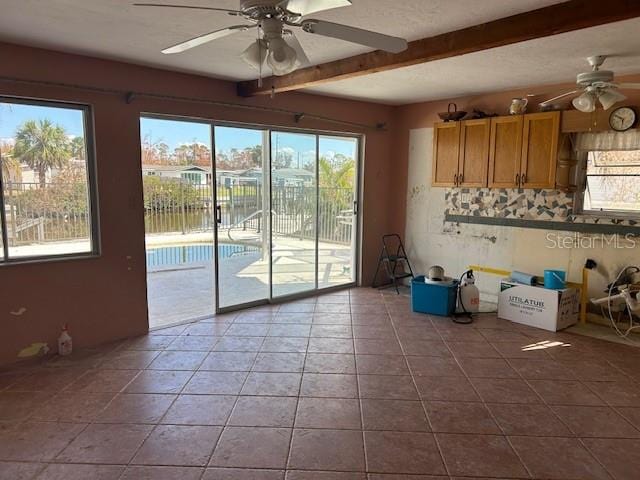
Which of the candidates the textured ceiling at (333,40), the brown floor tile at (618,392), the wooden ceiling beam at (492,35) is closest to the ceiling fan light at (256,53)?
the textured ceiling at (333,40)

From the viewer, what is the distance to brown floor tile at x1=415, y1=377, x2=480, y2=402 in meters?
2.91

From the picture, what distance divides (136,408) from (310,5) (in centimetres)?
249

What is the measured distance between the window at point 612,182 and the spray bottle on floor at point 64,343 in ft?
16.1

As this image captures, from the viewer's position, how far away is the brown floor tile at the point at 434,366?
328 centimetres

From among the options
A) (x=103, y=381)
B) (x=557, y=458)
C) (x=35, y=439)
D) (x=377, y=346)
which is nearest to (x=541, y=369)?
(x=557, y=458)

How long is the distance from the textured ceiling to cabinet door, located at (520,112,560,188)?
39cm

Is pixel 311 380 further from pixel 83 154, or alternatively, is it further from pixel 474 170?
pixel 474 170

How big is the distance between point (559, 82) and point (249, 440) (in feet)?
14.0

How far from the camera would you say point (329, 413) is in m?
2.71

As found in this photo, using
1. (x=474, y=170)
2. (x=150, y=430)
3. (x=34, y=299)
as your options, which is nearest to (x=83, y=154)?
(x=34, y=299)

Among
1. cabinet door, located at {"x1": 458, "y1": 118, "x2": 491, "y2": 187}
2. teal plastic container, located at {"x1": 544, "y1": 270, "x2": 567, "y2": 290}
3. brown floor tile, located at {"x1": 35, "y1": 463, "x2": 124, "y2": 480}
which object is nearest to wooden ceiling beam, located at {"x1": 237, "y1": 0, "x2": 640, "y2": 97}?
cabinet door, located at {"x1": 458, "y1": 118, "x2": 491, "y2": 187}

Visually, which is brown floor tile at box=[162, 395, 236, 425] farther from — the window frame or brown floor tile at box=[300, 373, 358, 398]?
the window frame

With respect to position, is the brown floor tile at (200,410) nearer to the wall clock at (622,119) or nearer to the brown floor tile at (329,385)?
the brown floor tile at (329,385)

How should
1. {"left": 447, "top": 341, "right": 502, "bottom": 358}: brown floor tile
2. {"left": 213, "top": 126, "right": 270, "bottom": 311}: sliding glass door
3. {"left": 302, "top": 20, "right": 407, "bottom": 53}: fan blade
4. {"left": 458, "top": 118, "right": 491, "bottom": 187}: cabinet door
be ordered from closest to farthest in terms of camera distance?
{"left": 302, "top": 20, "right": 407, "bottom": 53}: fan blade < {"left": 447, "top": 341, "right": 502, "bottom": 358}: brown floor tile < {"left": 213, "top": 126, "right": 270, "bottom": 311}: sliding glass door < {"left": 458, "top": 118, "right": 491, "bottom": 187}: cabinet door
